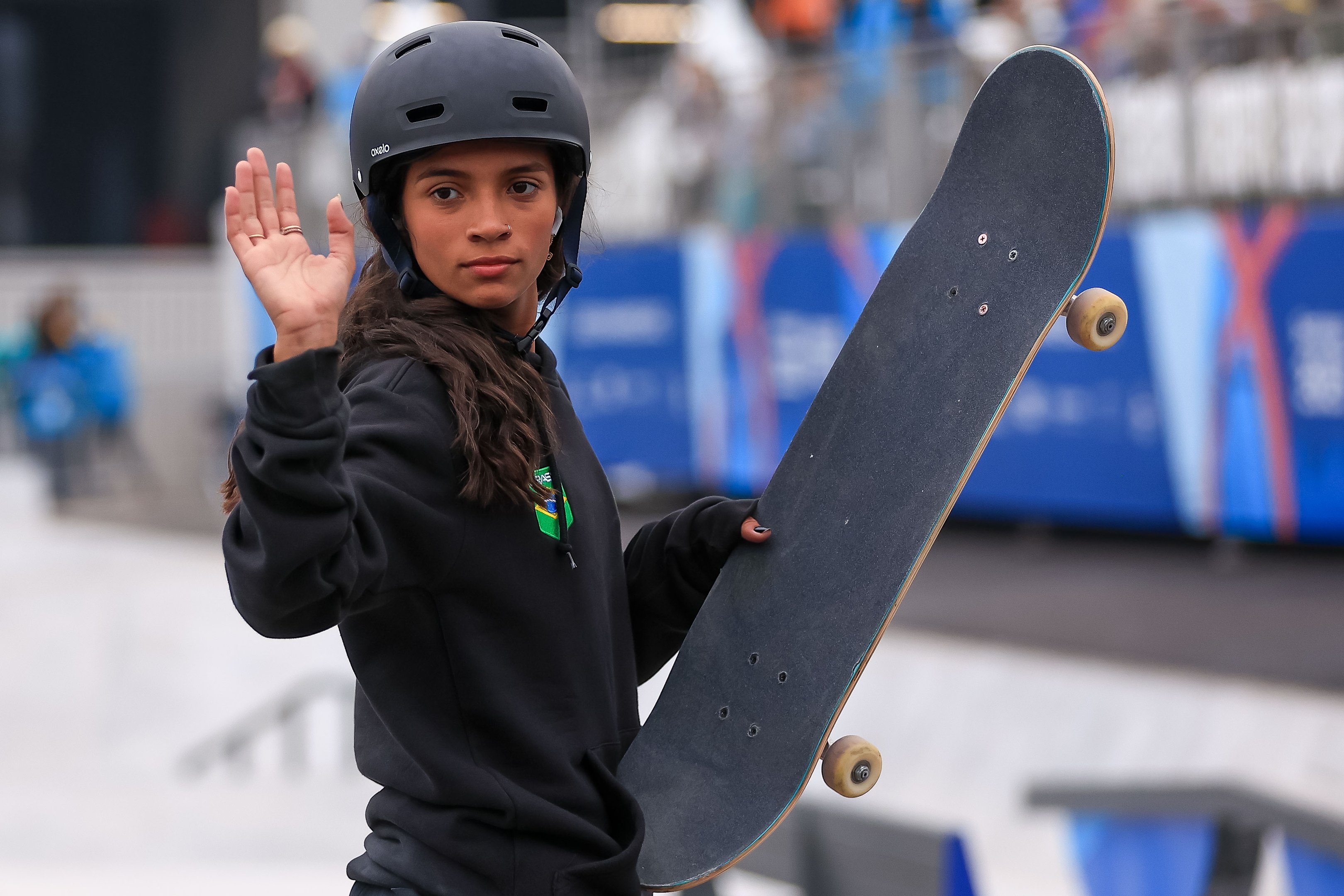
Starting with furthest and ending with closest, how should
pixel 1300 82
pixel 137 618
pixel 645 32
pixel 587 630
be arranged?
pixel 645 32
pixel 137 618
pixel 1300 82
pixel 587 630

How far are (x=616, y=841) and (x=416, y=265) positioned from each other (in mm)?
743

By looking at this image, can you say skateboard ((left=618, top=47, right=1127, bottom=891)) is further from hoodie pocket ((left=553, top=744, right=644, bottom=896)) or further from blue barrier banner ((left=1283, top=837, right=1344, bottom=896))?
blue barrier banner ((left=1283, top=837, right=1344, bottom=896))

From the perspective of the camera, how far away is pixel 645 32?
723 inches

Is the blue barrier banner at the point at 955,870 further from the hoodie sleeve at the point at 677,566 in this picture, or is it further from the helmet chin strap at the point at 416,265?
the helmet chin strap at the point at 416,265

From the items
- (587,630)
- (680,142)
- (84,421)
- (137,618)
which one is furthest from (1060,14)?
(84,421)

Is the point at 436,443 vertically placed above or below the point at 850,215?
below

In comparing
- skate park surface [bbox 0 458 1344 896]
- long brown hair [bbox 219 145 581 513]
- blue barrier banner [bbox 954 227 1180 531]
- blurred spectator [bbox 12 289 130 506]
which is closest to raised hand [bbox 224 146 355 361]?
long brown hair [bbox 219 145 581 513]

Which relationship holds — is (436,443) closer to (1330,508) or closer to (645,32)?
(1330,508)

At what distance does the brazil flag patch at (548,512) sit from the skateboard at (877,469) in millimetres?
343

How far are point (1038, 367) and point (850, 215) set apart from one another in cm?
171

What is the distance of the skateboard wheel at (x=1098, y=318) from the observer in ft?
5.83

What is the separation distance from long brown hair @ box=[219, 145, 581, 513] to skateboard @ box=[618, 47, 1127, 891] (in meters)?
0.40

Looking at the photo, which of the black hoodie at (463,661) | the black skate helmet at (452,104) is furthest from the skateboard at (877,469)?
the black skate helmet at (452,104)

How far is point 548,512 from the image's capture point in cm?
168
